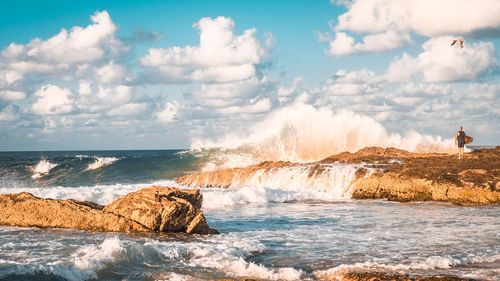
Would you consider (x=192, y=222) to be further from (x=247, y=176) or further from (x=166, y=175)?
A: (x=166, y=175)

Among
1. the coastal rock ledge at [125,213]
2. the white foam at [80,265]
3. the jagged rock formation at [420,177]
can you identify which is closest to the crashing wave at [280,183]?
the jagged rock formation at [420,177]

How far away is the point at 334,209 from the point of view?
72.6 feet

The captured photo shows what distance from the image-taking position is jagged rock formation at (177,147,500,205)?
23391mm

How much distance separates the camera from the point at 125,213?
50.1ft

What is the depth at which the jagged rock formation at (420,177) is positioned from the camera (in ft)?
76.7

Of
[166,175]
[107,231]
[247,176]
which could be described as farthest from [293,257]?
[166,175]

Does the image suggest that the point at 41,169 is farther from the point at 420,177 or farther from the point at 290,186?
the point at 420,177

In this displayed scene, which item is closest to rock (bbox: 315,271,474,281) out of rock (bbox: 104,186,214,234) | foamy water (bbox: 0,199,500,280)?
foamy water (bbox: 0,199,500,280)

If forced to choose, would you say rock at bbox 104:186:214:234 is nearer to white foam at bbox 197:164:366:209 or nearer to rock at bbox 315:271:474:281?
rock at bbox 315:271:474:281

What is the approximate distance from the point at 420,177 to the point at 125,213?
572 inches

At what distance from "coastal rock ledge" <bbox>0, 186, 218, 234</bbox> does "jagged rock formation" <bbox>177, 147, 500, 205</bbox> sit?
12048 mm

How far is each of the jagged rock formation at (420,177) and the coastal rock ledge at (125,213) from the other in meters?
12.0

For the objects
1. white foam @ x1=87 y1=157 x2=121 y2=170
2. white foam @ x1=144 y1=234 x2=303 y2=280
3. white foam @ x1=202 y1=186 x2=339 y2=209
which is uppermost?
white foam @ x1=87 y1=157 x2=121 y2=170

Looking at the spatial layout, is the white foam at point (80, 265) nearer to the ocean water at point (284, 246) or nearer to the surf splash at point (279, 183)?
the ocean water at point (284, 246)
